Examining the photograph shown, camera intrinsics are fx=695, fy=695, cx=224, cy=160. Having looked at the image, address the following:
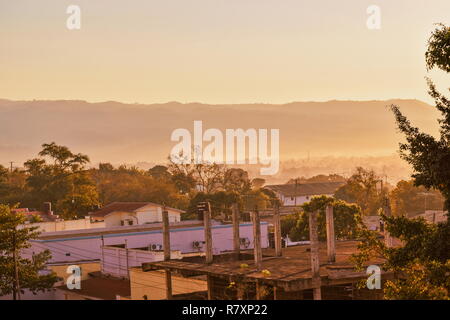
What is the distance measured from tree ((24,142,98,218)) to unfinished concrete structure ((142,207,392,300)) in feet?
235

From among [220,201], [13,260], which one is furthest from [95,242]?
[220,201]

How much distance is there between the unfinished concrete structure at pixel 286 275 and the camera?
25.8 m

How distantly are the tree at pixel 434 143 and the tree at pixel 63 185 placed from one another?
283ft

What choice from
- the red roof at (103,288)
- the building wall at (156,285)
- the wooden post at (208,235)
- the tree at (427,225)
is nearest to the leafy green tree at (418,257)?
the tree at (427,225)

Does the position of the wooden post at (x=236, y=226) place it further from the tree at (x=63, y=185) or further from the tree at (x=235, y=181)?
the tree at (x=235, y=181)

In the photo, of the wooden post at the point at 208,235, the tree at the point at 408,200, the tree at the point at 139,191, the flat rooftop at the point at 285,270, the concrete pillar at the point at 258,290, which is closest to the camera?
the flat rooftop at the point at 285,270

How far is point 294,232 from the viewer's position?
67125 mm

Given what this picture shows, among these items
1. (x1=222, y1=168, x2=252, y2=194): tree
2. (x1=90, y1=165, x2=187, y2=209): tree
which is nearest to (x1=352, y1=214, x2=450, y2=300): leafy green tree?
(x1=90, y1=165, x2=187, y2=209): tree

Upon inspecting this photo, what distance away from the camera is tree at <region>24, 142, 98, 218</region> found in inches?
4134

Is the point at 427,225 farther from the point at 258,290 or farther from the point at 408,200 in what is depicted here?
the point at 408,200

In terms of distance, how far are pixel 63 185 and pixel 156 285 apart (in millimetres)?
79022
